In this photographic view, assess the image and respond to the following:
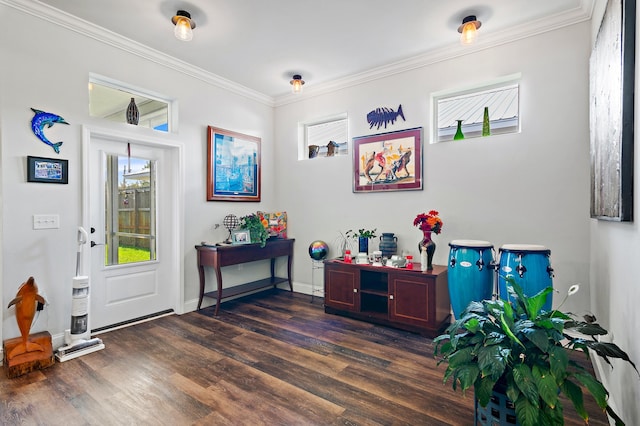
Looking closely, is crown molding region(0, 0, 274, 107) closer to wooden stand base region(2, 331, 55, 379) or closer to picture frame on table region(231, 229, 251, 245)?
picture frame on table region(231, 229, 251, 245)

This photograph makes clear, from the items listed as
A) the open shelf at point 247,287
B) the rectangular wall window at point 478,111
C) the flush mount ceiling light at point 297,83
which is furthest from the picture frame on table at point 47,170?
the rectangular wall window at point 478,111

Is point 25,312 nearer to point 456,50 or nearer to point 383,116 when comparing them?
point 383,116

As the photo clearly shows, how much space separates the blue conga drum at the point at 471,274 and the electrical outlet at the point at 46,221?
133 inches

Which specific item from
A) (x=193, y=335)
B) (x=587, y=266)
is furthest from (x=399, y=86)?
(x=193, y=335)

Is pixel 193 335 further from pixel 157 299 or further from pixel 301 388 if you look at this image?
pixel 301 388

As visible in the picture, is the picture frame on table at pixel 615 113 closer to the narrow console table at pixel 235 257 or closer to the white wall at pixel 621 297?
the white wall at pixel 621 297

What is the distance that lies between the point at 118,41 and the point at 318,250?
301 cm

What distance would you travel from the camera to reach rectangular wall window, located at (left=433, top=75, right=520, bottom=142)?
3240 mm

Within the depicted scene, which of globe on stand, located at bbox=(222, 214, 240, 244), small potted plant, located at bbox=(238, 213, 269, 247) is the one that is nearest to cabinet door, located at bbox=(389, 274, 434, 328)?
small potted plant, located at bbox=(238, 213, 269, 247)

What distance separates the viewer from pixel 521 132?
121 inches

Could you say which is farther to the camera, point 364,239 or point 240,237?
point 240,237

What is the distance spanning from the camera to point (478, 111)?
344 cm

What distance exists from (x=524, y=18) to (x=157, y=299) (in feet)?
15.0

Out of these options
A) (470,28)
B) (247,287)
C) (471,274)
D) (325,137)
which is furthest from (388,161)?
(247,287)
